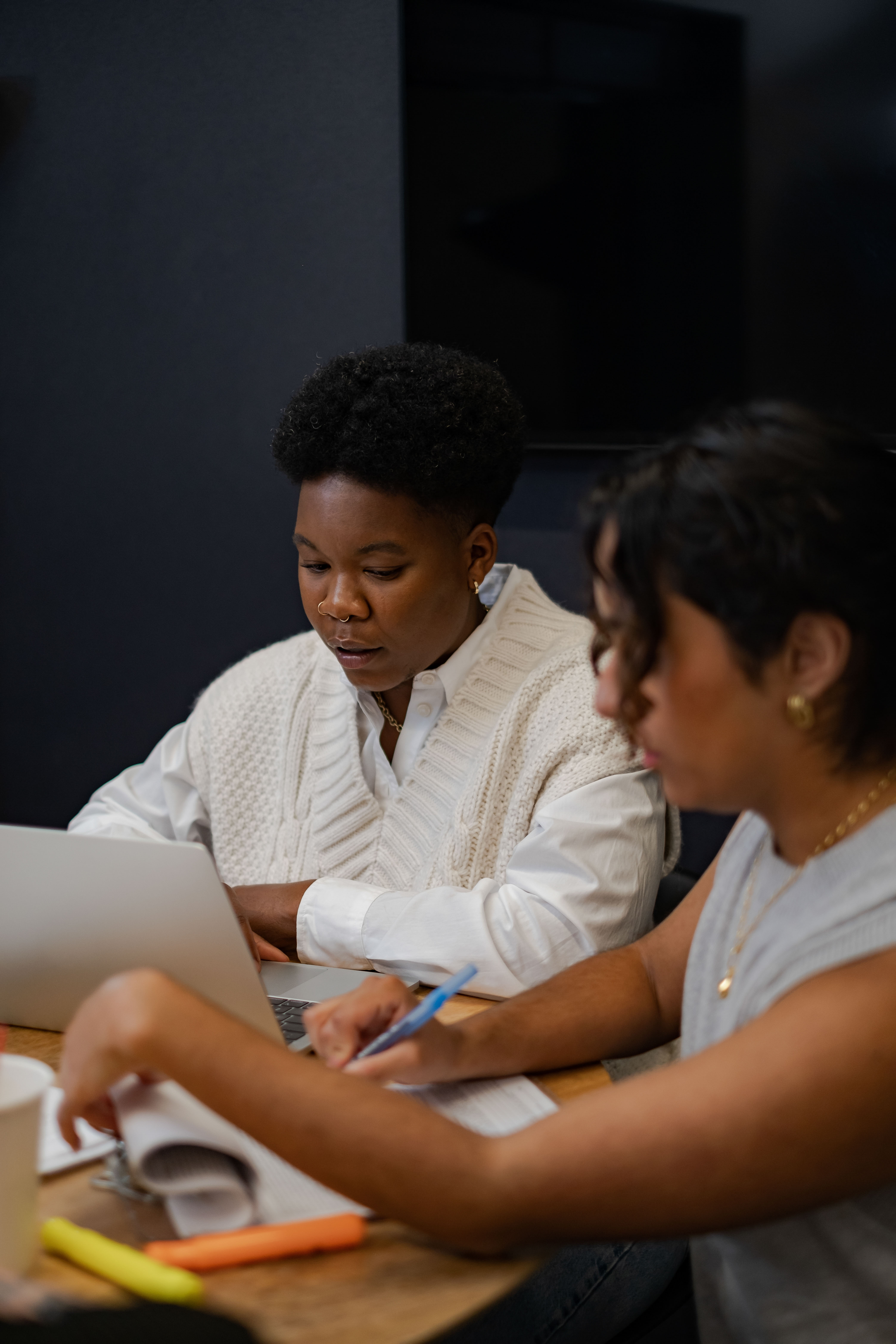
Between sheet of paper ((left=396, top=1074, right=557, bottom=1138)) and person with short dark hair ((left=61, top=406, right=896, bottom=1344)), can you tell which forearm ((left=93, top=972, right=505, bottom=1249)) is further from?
sheet of paper ((left=396, top=1074, right=557, bottom=1138))

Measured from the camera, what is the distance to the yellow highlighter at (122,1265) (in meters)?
0.71

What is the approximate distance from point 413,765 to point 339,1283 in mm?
952

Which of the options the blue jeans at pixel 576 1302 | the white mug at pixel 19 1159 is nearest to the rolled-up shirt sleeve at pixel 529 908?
the blue jeans at pixel 576 1302

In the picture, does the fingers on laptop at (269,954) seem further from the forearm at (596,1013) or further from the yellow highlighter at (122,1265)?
the yellow highlighter at (122,1265)

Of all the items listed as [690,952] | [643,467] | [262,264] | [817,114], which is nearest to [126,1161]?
[690,952]

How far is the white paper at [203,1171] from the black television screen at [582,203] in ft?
5.02

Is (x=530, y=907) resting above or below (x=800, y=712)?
below

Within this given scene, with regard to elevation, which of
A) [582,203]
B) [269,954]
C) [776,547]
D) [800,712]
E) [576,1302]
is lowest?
[576,1302]

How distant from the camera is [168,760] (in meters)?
1.82

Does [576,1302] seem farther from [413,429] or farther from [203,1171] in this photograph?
[413,429]

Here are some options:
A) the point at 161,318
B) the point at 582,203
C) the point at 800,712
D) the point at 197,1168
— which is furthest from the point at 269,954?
the point at 161,318

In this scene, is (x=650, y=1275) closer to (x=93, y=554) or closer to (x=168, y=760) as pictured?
(x=168, y=760)

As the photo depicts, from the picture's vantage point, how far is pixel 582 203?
222 cm

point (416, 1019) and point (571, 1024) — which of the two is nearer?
point (416, 1019)
